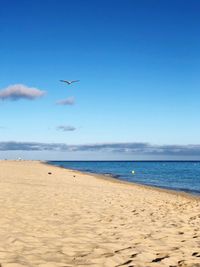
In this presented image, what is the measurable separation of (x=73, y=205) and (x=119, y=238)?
5590mm

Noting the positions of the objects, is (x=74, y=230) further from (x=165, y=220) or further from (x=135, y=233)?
(x=165, y=220)

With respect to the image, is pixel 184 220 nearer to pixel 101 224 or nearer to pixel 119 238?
pixel 101 224

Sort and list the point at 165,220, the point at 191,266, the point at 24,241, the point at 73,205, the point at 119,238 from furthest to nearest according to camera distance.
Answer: the point at 73,205
the point at 165,220
the point at 119,238
the point at 24,241
the point at 191,266

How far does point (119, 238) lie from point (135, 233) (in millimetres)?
748

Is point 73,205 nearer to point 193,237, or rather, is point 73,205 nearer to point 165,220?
point 165,220

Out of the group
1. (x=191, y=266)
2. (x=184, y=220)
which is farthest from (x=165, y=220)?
(x=191, y=266)

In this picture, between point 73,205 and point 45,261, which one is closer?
point 45,261

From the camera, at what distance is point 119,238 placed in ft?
26.4

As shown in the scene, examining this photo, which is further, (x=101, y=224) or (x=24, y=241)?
(x=101, y=224)

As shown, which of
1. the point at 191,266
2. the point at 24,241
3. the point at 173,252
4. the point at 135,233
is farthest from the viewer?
the point at 135,233

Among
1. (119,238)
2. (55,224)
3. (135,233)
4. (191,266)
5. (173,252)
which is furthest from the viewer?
(55,224)

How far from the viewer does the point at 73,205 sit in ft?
44.0

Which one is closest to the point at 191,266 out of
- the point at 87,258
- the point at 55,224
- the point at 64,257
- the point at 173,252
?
the point at 173,252

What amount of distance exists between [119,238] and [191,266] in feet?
7.51
